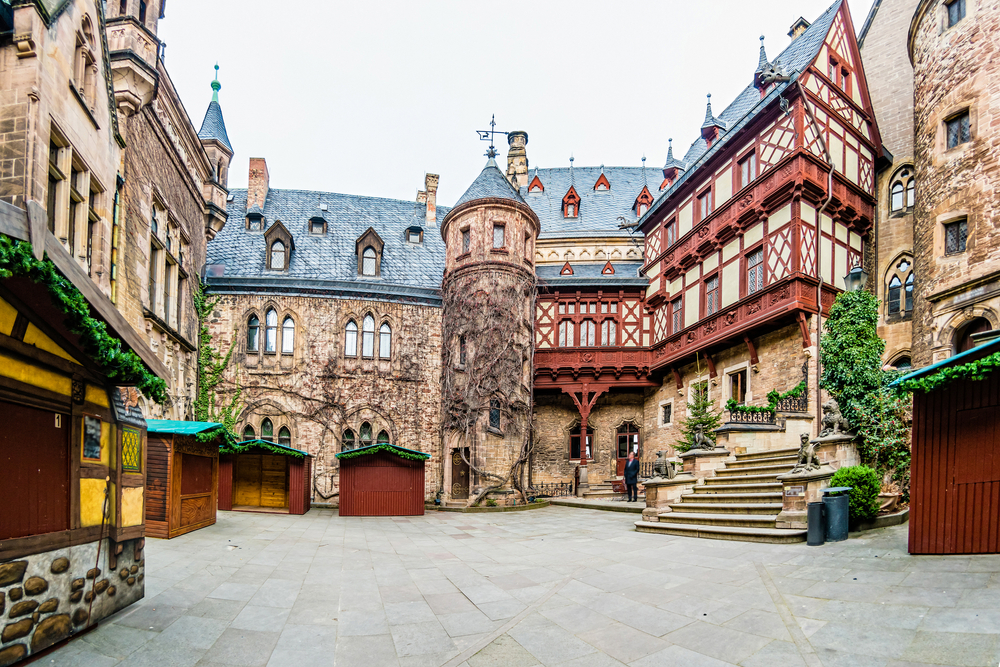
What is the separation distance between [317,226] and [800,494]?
24006 millimetres

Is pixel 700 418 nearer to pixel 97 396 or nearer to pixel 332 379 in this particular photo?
pixel 332 379

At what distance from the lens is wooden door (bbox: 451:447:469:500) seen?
2368 cm

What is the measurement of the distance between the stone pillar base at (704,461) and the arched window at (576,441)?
12.4m

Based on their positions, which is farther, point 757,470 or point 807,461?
point 757,470

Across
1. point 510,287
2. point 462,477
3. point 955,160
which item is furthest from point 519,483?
point 955,160

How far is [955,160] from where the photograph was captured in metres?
17.2

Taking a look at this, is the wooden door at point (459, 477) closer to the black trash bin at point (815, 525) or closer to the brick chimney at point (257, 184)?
the brick chimney at point (257, 184)

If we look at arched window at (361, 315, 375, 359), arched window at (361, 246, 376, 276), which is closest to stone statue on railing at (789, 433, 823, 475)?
arched window at (361, 315, 375, 359)

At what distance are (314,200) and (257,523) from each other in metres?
19.6

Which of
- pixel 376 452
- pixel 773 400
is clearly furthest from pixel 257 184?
pixel 773 400

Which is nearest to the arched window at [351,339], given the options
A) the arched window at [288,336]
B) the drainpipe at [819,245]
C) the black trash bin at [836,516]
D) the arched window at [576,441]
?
the arched window at [288,336]

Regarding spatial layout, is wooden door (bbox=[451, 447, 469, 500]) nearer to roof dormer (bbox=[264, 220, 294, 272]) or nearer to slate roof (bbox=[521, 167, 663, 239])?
roof dormer (bbox=[264, 220, 294, 272])

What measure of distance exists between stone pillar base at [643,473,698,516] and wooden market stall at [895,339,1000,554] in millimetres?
5773

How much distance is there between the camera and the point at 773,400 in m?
17.4
